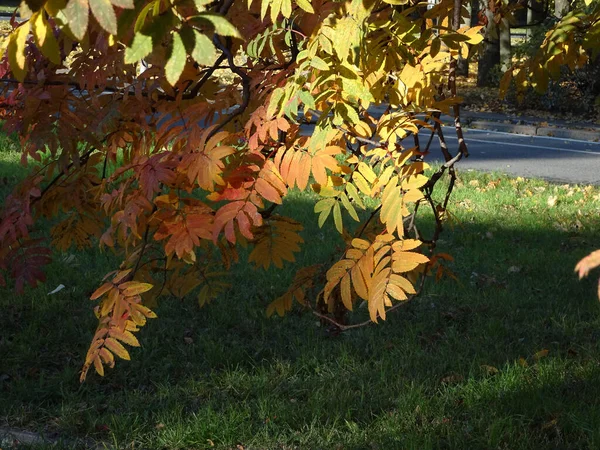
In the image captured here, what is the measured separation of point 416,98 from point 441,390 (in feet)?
6.32

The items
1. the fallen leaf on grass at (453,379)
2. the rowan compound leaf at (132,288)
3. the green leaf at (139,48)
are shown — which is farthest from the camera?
the fallen leaf on grass at (453,379)

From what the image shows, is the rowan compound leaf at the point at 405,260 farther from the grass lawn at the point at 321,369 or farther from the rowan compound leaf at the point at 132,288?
the rowan compound leaf at the point at 132,288

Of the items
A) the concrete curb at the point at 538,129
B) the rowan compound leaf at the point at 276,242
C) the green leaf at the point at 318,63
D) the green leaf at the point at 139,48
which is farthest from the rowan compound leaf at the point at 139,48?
the concrete curb at the point at 538,129

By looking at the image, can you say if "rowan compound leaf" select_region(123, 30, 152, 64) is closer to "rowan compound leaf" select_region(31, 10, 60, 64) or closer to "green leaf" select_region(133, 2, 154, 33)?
"green leaf" select_region(133, 2, 154, 33)

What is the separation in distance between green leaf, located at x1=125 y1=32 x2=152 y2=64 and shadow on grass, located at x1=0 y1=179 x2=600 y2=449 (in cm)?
156

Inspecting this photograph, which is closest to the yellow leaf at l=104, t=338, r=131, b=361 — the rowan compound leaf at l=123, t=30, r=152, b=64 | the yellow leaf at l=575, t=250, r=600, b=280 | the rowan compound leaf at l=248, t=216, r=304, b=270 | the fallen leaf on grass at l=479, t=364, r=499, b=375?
the rowan compound leaf at l=248, t=216, r=304, b=270

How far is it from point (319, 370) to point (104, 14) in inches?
123

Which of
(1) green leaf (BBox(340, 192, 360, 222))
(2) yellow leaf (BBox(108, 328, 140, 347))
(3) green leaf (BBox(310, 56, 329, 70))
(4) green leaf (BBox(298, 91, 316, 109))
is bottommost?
(2) yellow leaf (BBox(108, 328, 140, 347))

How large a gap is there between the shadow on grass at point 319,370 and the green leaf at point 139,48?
156 centimetres

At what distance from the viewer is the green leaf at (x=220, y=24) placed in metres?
1.53

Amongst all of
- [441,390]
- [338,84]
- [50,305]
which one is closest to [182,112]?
[338,84]

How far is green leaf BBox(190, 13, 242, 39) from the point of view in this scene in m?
1.53

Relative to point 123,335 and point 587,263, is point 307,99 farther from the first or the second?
point 587,263

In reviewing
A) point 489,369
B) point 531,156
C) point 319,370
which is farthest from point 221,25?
point 531,156
